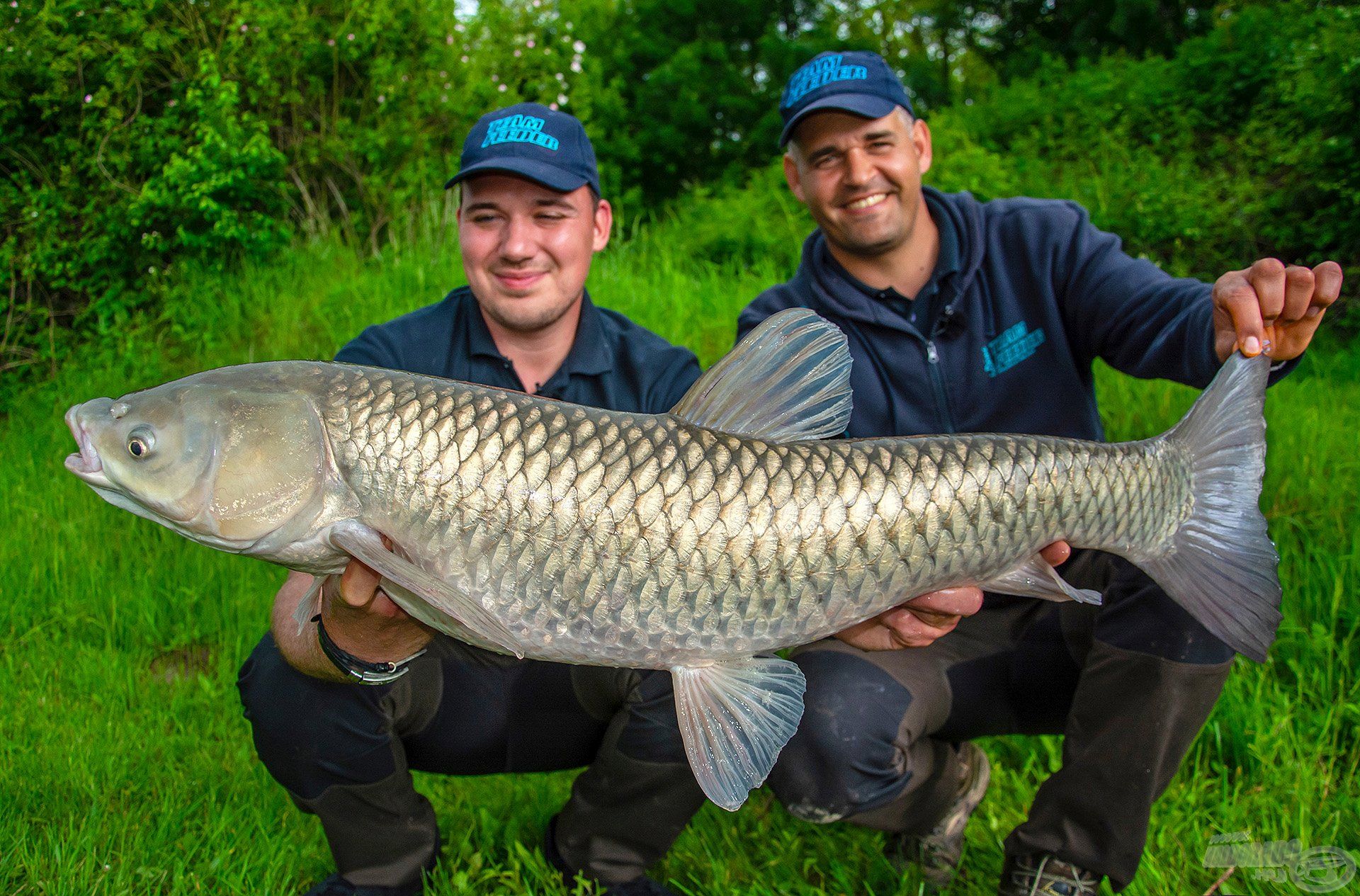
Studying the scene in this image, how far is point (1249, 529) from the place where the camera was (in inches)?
73.3

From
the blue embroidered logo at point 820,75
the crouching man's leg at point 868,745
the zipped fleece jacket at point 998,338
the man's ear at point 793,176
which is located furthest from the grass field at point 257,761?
the blue embroidered logo at point 820,75

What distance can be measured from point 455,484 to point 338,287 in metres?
3.80

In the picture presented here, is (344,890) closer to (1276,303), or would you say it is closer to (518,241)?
(518,241)

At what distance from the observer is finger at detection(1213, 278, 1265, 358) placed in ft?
5.90

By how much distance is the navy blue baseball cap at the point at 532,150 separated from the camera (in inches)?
95.6

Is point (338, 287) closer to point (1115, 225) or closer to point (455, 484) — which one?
point (455, 484)

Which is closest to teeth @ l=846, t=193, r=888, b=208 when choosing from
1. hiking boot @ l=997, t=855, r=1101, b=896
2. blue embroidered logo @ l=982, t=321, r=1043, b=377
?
blue embroidered logo @ l=982, t=321, r=1043, b=377

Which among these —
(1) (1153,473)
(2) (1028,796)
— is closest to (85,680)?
(2) (1028,796)

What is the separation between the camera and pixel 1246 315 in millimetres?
1800

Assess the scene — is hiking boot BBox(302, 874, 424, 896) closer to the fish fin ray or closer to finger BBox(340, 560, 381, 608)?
the fish fin ray

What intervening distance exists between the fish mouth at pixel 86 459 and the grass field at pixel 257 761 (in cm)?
90

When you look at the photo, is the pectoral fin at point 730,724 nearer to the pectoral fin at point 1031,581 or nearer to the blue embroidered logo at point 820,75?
the pectoral fin at point 1031,581

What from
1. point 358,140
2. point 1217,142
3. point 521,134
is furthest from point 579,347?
point 1217,142

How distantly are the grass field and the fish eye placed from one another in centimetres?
95
